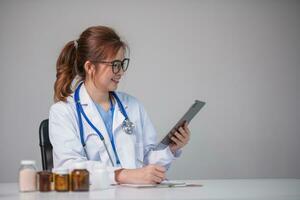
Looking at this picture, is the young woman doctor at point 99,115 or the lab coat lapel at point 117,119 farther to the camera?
the lab coat lapel at point 117,119

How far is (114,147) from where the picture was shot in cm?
260

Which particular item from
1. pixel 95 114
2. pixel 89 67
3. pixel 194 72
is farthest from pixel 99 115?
pixel 194 72

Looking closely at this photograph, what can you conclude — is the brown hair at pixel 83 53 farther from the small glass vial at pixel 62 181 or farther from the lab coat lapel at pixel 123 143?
the small glass vial at pixel 62 181

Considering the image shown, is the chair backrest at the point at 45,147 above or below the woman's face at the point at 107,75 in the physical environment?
below

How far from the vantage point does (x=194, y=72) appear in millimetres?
4090

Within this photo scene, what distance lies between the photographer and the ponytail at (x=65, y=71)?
266 centimetres

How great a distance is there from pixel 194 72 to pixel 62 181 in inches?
93.6

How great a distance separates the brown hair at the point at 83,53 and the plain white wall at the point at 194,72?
1270 mm

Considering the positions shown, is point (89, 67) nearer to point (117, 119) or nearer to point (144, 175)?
point (117, 119)

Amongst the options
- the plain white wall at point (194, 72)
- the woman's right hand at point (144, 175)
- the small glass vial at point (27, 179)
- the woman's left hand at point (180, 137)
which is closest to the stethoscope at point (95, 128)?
the woman's left hand at point (180, 137)

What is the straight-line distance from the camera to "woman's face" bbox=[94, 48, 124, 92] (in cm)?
259

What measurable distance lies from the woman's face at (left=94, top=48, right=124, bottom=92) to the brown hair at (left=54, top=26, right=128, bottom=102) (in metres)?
0.03

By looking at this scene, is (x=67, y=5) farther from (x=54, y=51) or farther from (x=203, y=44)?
(x=203, y=44)


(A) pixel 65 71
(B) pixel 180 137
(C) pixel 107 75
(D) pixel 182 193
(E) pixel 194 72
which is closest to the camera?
(D) pixel 182 193
